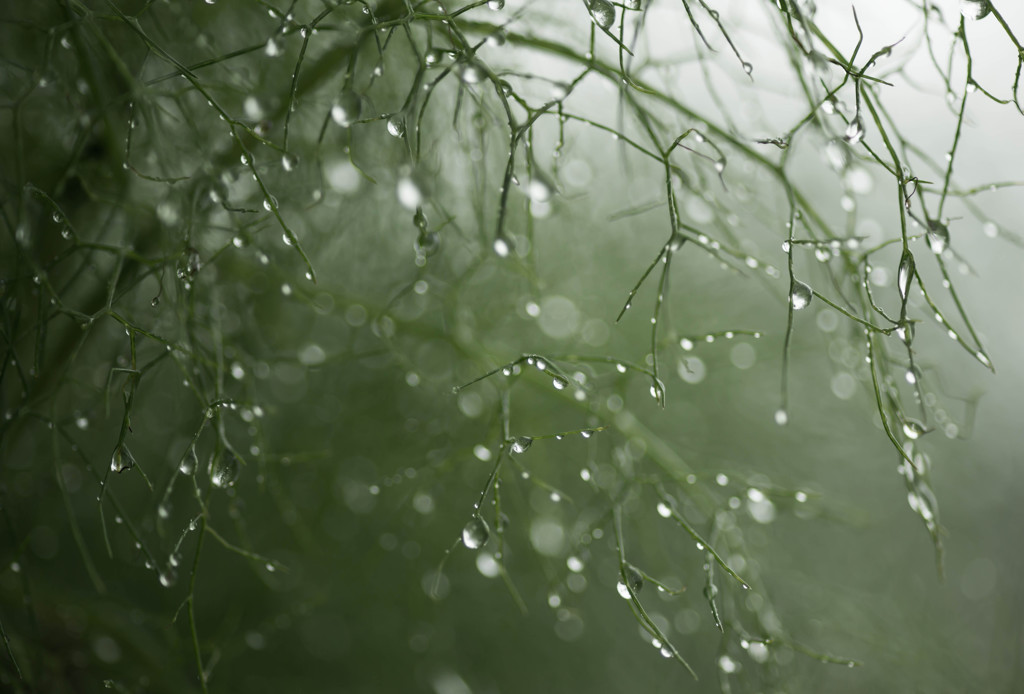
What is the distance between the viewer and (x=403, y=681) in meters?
1.40

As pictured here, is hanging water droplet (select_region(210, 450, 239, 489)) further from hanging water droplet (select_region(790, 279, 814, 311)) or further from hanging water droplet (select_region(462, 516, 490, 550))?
hanging water droplet (select_region(790, 279, 814, 311))

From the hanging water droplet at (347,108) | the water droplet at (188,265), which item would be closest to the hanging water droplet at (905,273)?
the hanging water droplet at (347,108)

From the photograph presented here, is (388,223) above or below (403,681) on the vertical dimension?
above

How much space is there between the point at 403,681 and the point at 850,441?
47.4 inches

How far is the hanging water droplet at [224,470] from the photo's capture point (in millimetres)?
514

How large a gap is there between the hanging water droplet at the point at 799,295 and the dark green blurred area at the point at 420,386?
31mm

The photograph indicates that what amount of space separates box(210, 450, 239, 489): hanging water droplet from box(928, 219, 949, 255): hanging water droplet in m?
0.47

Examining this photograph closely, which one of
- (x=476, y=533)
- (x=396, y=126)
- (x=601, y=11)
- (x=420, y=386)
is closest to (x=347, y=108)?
(x=396, y=126)

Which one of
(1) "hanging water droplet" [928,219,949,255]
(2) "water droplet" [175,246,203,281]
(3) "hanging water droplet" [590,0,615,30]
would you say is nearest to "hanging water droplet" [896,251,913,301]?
(1) "hanging water droplet" [928,219,949,255]

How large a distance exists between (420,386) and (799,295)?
84cm

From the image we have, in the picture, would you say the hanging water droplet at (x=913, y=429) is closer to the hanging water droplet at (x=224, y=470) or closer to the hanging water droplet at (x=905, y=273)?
the hanging water droplet at (x=905, y=273)

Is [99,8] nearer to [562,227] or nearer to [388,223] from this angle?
[388,223]

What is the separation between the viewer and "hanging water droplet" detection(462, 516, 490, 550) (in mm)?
458

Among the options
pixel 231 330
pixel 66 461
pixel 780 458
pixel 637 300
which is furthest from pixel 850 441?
pixel 66 461
